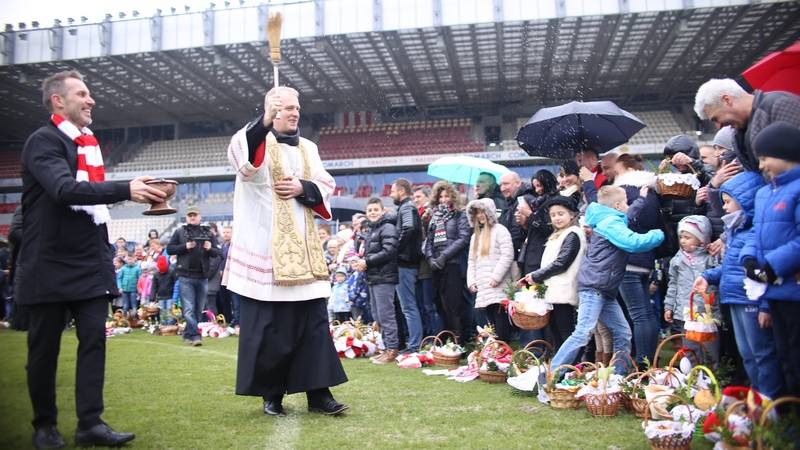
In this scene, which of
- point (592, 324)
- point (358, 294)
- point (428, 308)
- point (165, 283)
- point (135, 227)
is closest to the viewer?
point (592, 324)

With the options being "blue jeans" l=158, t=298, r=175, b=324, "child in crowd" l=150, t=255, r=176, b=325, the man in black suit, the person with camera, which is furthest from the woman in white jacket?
"child in crowd" l=150, t=255, r=176, b=325

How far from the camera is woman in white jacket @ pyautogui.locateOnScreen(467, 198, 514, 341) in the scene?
6887 millimetres

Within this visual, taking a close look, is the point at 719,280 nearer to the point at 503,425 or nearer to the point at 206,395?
the point at 503,425

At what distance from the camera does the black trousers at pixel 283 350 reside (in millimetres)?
4277

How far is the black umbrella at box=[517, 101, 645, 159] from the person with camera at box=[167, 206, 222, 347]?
5291 millimetres

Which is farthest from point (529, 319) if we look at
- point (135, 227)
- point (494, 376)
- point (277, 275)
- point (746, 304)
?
point (135, 227)

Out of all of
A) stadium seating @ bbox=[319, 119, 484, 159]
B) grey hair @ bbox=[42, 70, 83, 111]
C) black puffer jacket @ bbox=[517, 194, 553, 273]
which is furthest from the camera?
stadium seating @ bbox=[319, 119, 484, 159]

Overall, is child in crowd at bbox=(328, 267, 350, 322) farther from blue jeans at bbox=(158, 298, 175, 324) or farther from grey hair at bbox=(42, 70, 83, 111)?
grey hair at bbox=(42, 70, 83, 111)

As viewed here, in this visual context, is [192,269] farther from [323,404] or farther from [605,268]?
[605,268]

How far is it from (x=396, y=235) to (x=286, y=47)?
21.3 m

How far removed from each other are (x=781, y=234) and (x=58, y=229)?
371 cm

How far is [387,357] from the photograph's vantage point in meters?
7.38

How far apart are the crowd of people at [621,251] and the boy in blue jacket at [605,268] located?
11 millimetres

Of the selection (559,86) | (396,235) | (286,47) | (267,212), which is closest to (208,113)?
(286,47)
